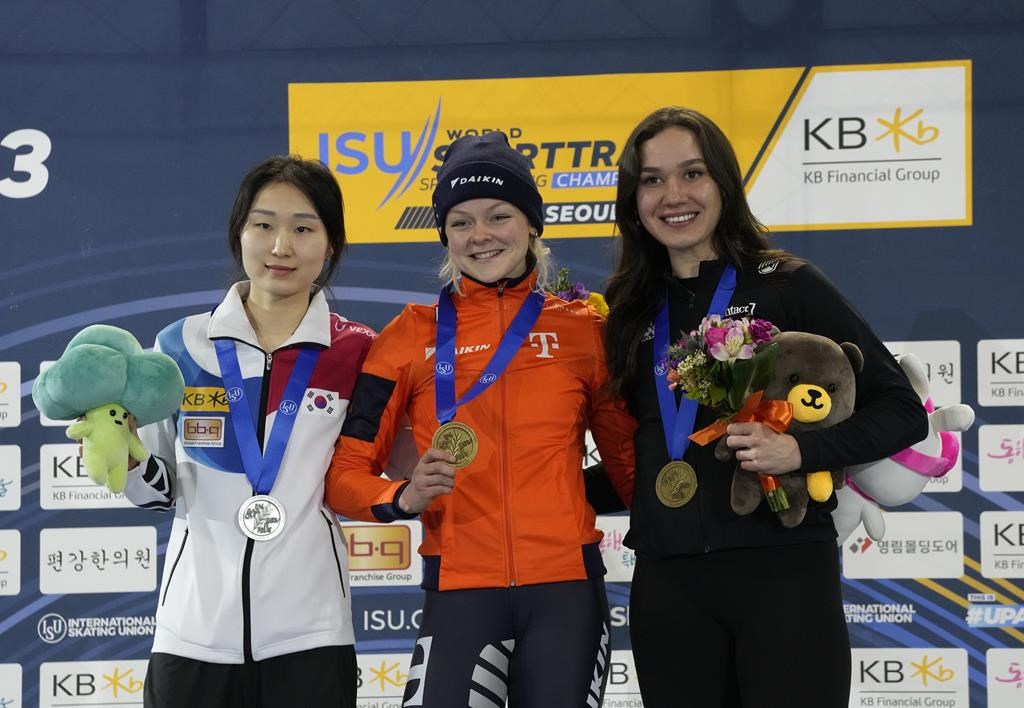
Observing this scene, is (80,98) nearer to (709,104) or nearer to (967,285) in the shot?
(709,104)

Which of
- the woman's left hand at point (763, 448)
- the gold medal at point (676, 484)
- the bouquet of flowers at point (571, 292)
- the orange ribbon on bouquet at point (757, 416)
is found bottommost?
the gold medal at point (676, 484)

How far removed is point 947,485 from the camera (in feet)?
11.4

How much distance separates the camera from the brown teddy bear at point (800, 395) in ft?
6.04

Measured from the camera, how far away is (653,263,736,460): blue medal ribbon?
1959 millimetres

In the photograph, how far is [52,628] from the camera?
360 cm

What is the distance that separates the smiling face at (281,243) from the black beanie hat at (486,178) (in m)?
0.29

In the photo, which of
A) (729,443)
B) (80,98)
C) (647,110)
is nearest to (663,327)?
(729,443)

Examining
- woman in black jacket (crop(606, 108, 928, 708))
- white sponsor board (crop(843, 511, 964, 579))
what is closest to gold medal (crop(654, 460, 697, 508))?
woman in black jacket (crop(606, 108, 928, 708))

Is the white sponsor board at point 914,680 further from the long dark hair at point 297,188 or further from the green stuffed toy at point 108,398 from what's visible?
the green stuffed toy at point 108,398

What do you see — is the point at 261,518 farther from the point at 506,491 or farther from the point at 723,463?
the point at 723,463

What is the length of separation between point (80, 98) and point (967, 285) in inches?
126

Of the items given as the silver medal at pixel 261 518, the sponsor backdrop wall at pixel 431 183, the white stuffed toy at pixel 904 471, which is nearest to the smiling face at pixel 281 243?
the silver medal at pixel 261 518

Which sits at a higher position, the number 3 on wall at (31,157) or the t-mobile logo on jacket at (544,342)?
the number 3 on wall at (31,157)

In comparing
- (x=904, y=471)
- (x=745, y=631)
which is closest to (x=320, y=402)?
(x=745, y=631)
